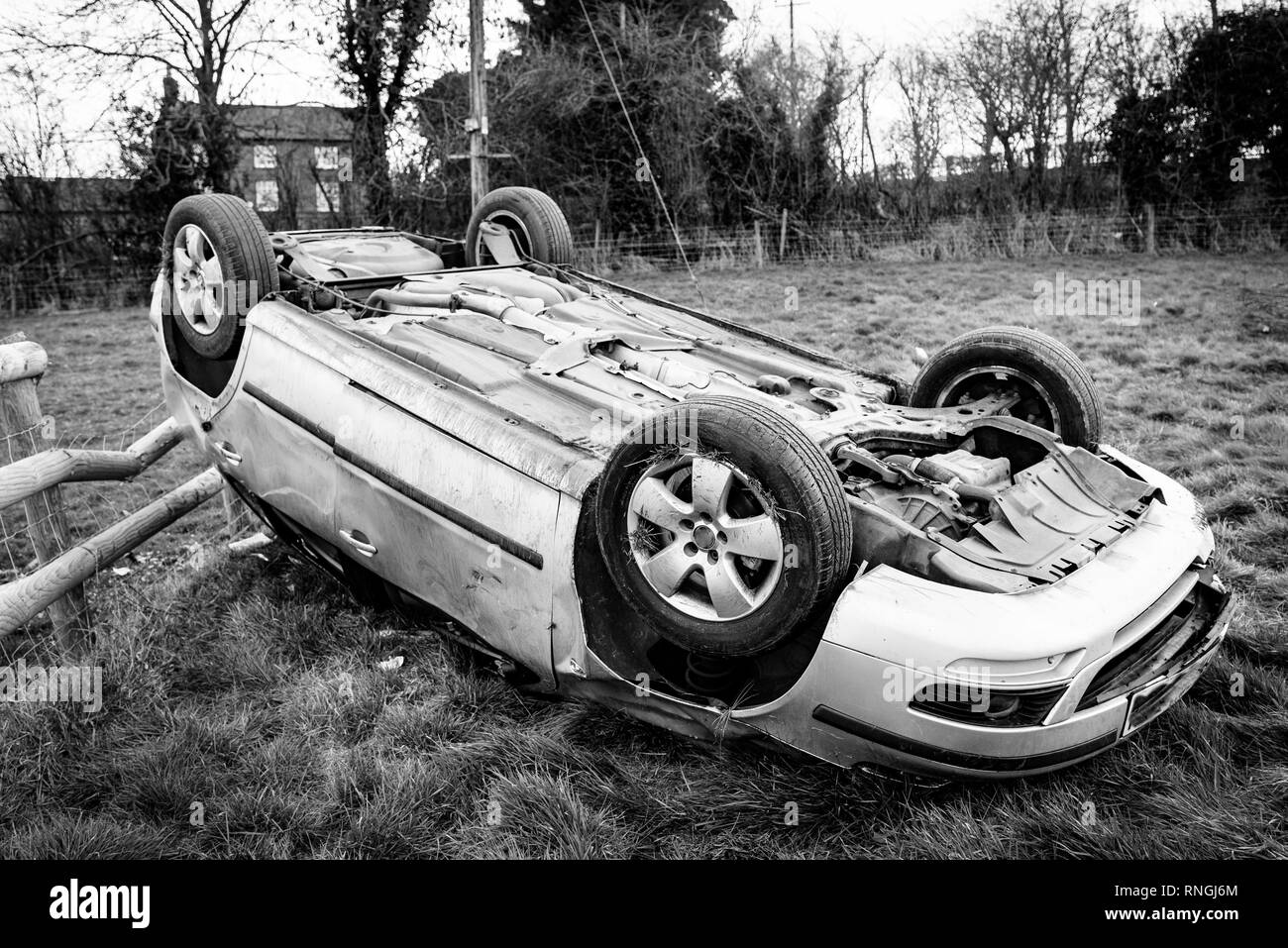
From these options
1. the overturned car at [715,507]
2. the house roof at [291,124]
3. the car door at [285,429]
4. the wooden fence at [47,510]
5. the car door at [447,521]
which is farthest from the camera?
the house roof at [291,124]

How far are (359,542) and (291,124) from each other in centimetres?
1626

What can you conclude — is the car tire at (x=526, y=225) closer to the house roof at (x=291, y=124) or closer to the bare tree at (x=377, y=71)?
the bare tree at (x=377, y=71)

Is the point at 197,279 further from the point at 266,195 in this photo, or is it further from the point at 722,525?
the point at 266,195

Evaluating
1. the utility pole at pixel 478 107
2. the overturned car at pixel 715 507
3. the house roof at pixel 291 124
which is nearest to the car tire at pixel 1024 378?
the overturned car at pixel 715 507

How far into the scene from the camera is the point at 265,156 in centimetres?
1703

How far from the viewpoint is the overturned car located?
265 centimetres

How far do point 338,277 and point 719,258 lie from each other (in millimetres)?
11791

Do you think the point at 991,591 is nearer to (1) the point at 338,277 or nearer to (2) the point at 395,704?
(2) the point at 395,704

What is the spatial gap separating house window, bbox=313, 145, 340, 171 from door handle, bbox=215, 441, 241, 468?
1453 cm

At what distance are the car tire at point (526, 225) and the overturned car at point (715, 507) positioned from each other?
89 centimetres

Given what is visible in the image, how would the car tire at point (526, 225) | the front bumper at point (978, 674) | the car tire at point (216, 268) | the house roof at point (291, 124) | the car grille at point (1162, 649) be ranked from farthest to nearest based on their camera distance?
the house roof at point (291, 124)
the car tire at point (526, 225)
the car tire at point (216, 268)
the car grille at point (1162, 649)
the front bumper at point (978, 674)

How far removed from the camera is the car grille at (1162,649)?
276 centimetres

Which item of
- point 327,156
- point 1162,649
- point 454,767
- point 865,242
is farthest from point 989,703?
point 327,156

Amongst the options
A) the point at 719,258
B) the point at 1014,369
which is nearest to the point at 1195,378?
the point at 1014,369
